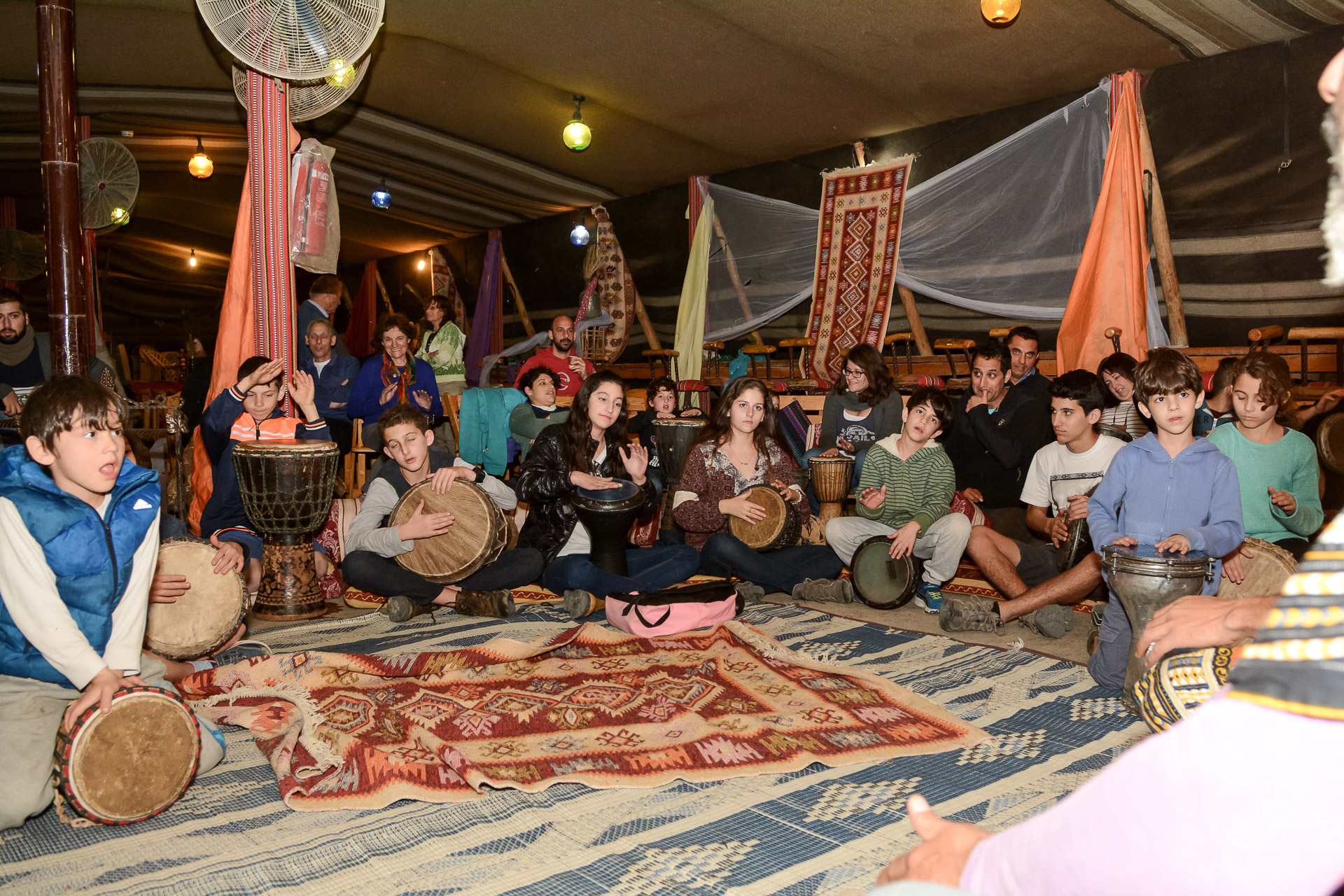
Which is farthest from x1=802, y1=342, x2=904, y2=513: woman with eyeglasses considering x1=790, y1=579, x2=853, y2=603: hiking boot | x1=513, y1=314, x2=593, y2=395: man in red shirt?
x1=513, y1=314, x2=593, y2=395: man in red shirt

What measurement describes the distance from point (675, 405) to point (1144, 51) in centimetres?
387

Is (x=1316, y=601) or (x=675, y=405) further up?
(x=675, y=405)

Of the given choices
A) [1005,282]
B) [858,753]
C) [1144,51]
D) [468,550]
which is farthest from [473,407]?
[1144,51]

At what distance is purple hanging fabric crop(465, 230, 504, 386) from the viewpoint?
1273 cm

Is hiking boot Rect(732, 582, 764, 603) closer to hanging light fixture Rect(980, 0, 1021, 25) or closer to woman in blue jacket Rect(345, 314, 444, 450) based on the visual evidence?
woman in blue jacket Rect(345, 314, 444, 450)

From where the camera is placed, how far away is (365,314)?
50.5 ft

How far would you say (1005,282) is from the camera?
6941 mm

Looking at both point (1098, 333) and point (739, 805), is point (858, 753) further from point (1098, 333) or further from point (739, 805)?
point (1098, 333)

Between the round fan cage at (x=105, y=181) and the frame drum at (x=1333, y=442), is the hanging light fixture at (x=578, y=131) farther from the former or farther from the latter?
the frame drum at (x=1333, y=442)

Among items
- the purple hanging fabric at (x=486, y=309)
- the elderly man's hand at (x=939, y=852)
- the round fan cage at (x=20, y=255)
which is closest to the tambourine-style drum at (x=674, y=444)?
the elderly man's hand at (x=939, y=852)

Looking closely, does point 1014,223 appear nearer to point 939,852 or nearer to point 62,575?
point 62,575

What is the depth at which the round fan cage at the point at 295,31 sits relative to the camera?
4602 mm

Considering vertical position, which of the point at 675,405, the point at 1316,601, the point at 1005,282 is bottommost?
the point at 1316,601

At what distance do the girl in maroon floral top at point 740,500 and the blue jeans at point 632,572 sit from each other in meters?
0.16
